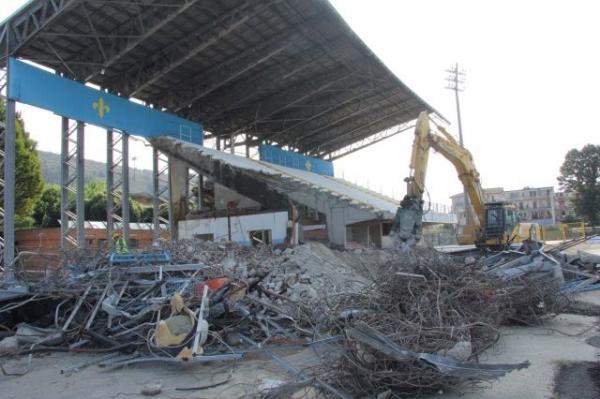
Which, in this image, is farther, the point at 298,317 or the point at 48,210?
the point at 48,210

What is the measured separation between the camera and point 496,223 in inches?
764

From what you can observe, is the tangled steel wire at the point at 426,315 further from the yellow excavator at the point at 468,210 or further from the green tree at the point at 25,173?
the green tree at the point at 25,173

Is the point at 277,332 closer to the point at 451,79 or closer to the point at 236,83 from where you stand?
the point at 236,83

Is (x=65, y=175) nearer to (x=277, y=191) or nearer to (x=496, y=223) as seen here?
(x=277, y=191)

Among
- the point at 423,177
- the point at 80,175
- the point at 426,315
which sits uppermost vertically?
the point at 80,175

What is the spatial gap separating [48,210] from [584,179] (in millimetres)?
63043

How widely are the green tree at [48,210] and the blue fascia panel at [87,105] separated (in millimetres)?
15890

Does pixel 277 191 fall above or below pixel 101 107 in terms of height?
below

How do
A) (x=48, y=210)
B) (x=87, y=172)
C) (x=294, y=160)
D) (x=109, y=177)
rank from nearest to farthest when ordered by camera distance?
(x=109, y=177) < (x=48, y=210) < (x=294, y=160) < (x=87, y=172)

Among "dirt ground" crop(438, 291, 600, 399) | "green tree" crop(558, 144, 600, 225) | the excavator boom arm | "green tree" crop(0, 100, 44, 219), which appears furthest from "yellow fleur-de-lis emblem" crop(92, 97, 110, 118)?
"green tree" crop(558, 144, 600, 225)

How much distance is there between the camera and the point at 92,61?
2297 centimetres

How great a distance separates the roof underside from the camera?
20438 mm

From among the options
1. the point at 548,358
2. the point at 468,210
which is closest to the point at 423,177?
the point at 468,210

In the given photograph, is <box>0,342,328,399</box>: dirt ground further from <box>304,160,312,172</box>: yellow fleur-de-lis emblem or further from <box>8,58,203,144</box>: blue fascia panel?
<box>304,160,312,172</box>: yellow fleur-de-lis emblem
